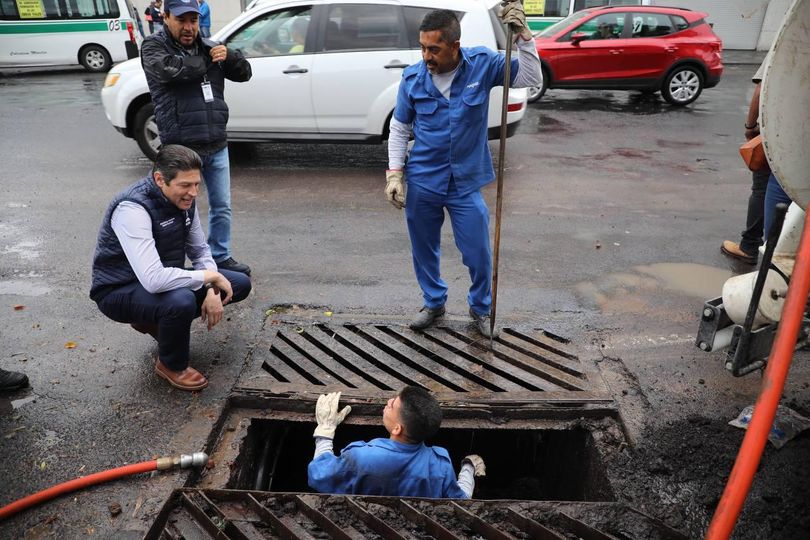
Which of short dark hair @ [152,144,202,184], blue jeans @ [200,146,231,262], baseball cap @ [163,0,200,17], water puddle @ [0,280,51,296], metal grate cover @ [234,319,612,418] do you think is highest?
baseball cap @ [163,0,200,17]

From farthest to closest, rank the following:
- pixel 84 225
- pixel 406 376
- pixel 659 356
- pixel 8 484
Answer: pixel 84 225 → pixel 659 356 → pixel 406 376 → pixel 8 484

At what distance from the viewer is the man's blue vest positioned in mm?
3230

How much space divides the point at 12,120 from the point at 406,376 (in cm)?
959

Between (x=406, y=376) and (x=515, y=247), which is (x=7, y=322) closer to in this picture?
(x=406, y=376)

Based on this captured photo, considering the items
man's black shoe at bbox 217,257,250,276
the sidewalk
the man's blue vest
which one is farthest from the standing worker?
the sidewalk

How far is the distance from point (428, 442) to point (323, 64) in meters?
4.78

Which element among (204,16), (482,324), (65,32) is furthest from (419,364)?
(65,32)

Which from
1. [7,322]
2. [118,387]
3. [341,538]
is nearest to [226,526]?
[341,538]

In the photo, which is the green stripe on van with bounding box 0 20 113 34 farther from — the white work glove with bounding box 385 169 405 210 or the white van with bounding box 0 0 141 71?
the white work glove with bounding box 385 169 405 210

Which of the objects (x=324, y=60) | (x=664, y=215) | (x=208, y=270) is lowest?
(x=664, y=215)

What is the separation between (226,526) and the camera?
2582 mm

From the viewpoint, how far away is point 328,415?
3.19m

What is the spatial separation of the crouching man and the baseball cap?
1.25m

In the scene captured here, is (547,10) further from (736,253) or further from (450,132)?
(450,132)
